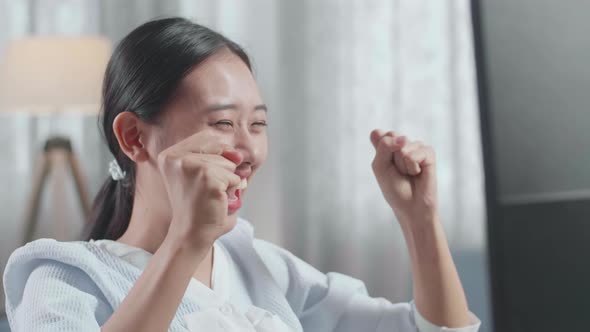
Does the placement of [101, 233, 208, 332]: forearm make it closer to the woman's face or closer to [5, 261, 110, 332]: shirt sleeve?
[5, 261, 110, 332]: shirt sleeve

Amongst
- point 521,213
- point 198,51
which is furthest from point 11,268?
point 521,213

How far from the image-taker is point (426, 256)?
1.16 meters

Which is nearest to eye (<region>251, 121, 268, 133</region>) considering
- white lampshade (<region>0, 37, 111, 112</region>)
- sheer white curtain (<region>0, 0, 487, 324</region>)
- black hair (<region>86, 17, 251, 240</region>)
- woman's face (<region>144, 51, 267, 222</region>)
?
woman's face (<region>144, 51, 267, 222</region>)

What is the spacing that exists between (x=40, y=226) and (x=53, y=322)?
7.73 feet

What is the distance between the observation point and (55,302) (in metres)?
0.98

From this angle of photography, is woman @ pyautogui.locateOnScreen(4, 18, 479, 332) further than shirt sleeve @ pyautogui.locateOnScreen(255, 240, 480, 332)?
No

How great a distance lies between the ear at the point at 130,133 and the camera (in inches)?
44.0

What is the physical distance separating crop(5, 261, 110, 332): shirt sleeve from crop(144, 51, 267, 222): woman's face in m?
0.15

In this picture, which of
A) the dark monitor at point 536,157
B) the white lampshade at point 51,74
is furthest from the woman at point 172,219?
the white lampshade at point 51,74

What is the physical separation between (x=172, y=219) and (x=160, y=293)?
0.33 ft

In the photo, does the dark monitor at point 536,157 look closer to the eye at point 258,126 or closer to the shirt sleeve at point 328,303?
the eye at point 258,126

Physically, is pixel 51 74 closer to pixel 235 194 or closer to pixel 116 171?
pixel 116 171

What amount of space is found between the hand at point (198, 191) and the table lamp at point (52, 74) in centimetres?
187

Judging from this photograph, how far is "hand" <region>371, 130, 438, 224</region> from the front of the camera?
1.10 meters
